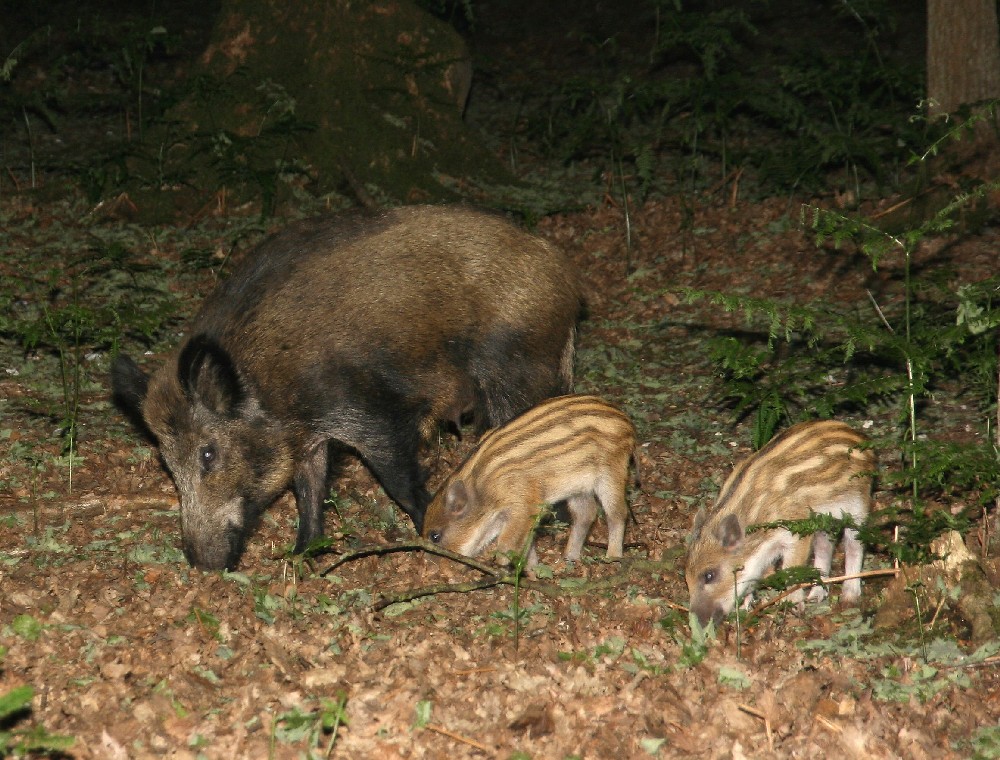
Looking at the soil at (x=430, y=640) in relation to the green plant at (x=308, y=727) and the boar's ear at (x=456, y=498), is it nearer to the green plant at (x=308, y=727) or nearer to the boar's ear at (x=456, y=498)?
the green plant at (x=308, y=727)

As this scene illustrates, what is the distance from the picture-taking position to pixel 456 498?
5.79 m

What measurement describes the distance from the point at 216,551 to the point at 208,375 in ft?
3.09

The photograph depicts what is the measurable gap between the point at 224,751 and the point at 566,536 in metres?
2.85

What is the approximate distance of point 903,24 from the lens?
1479 centimetres

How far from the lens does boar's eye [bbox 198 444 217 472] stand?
6043mm

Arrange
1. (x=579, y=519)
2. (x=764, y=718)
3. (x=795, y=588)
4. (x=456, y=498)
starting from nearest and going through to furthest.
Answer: (x=764, y=718)
(x=795, y=588)
(x=456, y=498)
(x=579, y=519)

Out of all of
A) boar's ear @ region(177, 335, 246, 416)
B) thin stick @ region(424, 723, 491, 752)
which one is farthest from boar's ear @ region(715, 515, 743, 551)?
boar's ear @ region(177, 335, 246, 416)

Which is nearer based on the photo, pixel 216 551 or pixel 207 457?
pixel 216 551

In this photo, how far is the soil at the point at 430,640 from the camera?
397 centimetres

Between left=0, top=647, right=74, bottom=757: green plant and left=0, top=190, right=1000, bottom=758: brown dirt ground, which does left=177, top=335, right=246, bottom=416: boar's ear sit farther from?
left=0, top=647, right=74, bottom=757: green plant

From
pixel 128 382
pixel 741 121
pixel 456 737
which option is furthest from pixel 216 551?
pixel 741 121

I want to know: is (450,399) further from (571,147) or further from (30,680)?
(571,147)

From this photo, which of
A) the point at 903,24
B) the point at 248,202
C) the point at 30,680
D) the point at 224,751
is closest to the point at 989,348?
the point at 224,751

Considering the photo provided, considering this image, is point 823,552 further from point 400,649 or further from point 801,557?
point 400,649
